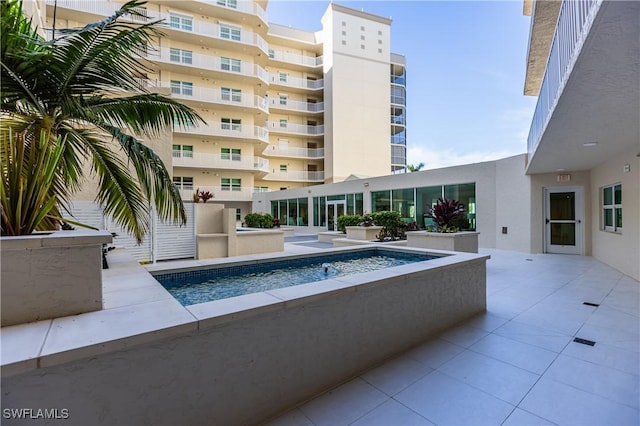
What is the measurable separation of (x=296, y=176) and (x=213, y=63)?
11.0 meters

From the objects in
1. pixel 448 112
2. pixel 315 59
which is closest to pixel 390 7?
pixel 315 59

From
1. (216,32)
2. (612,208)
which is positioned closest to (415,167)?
(216,32)

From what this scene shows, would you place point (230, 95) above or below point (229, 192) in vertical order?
above

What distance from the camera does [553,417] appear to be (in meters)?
2.20

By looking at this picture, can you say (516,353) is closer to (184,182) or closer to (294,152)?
(184,182)

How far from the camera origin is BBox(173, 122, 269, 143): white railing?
22336 mm

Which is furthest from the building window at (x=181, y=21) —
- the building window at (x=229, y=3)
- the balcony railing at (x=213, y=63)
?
the building window at (x=229, y=3)

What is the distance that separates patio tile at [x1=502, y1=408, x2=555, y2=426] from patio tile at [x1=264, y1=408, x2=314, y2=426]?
1413 mm

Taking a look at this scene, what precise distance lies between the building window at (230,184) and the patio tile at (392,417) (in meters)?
23.0

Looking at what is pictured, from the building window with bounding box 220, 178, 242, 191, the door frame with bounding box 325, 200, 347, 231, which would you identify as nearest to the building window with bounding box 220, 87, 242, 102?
the building window with bounding box 220, 178, 242, 191

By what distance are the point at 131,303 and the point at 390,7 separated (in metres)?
33.5

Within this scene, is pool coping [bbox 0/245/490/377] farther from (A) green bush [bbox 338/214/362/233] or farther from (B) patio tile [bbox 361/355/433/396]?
(A) green bush [bbox 338/214/362/233]

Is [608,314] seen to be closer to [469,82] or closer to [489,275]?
[489,275]

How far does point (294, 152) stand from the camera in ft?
90.8
